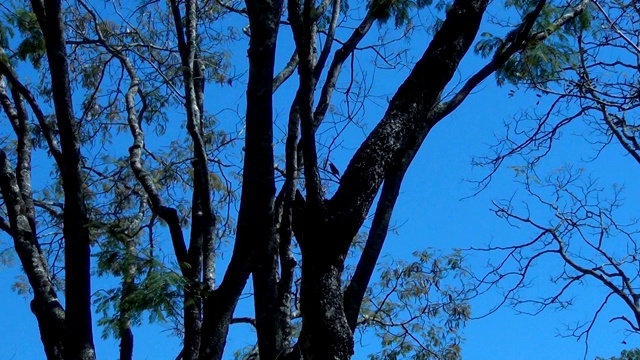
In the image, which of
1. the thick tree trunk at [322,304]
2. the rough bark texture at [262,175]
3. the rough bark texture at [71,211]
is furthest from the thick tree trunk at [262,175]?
the rough bark texture at [71,211]

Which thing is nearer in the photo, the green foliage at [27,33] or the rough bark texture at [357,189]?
the rough bark texture at [357,189]

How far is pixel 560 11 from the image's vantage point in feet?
26.1

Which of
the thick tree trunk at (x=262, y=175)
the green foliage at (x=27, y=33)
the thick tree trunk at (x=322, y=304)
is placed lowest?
the thick tree trunk at (x=322, y=304)

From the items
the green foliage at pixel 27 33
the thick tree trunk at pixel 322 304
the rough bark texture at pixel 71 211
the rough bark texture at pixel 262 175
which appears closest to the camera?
the thick tree trunk at pixel 322 304

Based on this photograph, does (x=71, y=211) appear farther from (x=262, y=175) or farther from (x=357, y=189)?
(x=357, y=189)

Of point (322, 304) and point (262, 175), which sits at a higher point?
point (262, 175)

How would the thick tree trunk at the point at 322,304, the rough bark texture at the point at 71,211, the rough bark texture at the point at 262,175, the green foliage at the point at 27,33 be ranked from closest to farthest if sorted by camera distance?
the thick tree trunk at the point at 322,304
the rough bark texture at the point at 262,175
the rough bark texture at the point at 71,211
the green foliage at the point at 27,33

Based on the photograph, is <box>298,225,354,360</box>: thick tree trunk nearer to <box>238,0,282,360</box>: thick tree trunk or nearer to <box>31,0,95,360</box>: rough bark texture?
<box>238,0,282,360</box>: thick tree trunk

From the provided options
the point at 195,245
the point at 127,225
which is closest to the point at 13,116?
the point at 127,225

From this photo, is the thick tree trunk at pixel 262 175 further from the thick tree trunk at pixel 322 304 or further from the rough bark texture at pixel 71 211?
the rough bark texture at pixel 71 211

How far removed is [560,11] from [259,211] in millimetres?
3489

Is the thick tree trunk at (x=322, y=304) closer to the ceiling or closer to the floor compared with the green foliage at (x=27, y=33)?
closer to the floor

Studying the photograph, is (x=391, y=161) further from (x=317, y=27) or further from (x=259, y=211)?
(x=317, y=27)

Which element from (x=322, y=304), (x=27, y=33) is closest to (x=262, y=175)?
(x=322, y=304)
